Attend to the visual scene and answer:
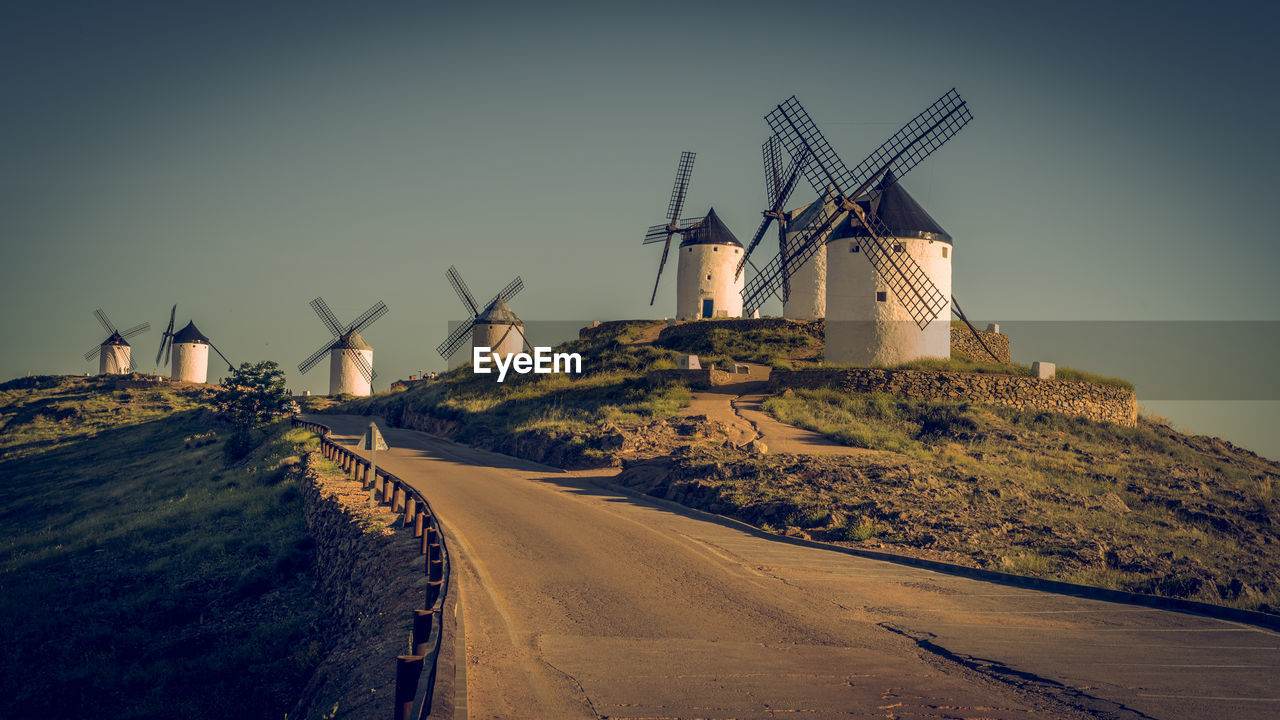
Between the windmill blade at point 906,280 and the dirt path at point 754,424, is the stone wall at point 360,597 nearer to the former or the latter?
the dirt path at point 754,424

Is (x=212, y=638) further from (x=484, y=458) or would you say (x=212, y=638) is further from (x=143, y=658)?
(x=484, y=458)

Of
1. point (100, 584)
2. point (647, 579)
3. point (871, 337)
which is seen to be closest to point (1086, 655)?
point (647, 579)

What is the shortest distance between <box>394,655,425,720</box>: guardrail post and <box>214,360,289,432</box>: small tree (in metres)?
54.7

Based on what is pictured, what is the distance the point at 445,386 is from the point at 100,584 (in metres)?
38.8

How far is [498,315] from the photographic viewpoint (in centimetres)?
7256

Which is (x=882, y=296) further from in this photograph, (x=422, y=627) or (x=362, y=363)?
(x=362, y=363)

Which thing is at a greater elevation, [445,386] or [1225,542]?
[445,386]

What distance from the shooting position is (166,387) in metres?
92.9

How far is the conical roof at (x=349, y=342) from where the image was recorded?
86.4 meters

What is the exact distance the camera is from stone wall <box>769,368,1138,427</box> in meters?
38.0

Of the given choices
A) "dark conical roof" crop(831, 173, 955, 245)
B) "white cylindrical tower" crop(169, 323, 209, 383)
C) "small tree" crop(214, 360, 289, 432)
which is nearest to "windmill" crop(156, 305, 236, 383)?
"white cylindrical tower" crop(169, 323, 209, 383)

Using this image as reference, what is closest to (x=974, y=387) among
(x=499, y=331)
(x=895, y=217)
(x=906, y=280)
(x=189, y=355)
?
(x=906, y=280)

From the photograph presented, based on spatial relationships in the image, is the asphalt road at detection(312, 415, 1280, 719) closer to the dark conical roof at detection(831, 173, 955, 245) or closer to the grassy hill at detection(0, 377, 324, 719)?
the grassy hill at detection(0, 377, 324, 719)

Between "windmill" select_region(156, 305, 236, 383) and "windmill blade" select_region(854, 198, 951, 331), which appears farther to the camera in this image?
"windmill" select_region(156, 305, 236, 383)
